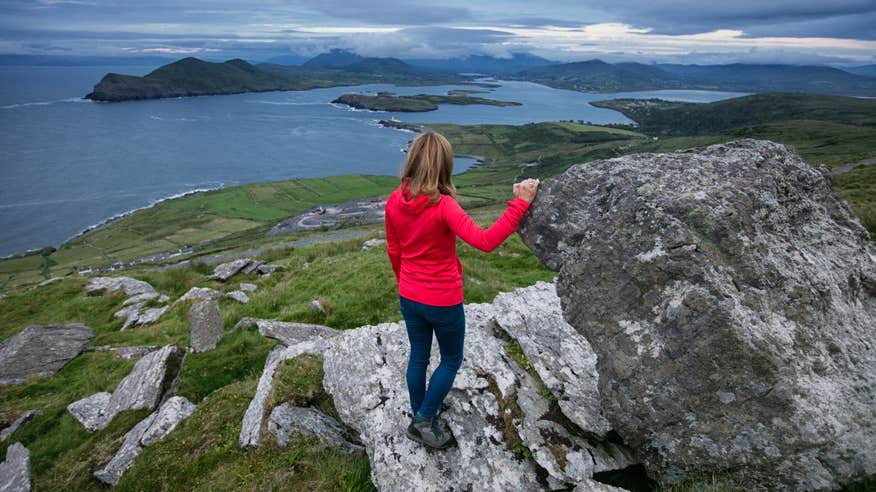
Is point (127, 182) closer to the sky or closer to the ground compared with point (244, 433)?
closer to the ground

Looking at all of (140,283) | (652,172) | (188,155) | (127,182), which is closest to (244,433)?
(652,172)

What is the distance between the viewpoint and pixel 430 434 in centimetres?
701

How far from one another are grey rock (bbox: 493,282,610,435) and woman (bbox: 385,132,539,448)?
6.58ft

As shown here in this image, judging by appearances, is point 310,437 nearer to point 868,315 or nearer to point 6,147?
point 868,315

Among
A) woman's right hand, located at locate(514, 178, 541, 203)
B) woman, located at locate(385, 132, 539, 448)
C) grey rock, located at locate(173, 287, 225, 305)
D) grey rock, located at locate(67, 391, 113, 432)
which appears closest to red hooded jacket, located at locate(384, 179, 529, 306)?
woman, located at locate(385, 132, 539, 448)

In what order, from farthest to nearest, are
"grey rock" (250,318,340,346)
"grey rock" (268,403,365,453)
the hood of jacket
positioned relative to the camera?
"grey rock" (250,318,340,346), "grey rock" (268,403,365,453), the hood of jacket

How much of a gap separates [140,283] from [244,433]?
69.1 ft

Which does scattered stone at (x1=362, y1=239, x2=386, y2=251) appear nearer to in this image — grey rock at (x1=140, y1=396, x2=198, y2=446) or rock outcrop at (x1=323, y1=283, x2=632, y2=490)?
grey rock at (x1=140, y1=396, x2=198, y2=446)

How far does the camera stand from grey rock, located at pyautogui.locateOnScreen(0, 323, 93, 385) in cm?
1513

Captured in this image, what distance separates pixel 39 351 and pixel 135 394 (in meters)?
7.90

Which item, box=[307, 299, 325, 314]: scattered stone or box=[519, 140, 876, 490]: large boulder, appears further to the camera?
box=[307, 299, 325, 314]: scattered stone

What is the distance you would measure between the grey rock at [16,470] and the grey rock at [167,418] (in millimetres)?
2855

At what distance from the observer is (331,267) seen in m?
21.9

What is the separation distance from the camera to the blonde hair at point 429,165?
5.86 metres
